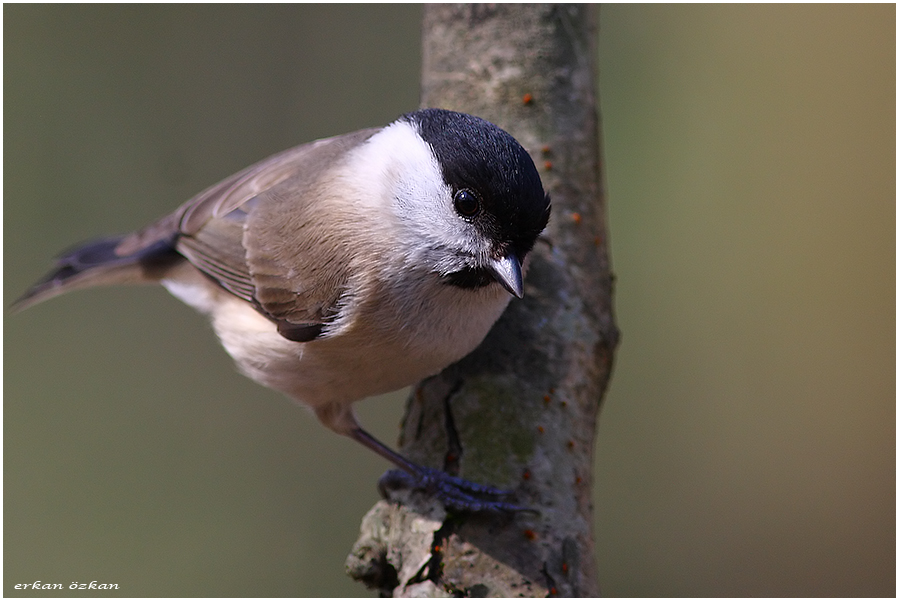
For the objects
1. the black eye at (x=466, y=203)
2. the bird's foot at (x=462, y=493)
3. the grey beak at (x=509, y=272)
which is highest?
the black eye at (x=466, y=203)

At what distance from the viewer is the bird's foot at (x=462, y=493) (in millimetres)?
1811

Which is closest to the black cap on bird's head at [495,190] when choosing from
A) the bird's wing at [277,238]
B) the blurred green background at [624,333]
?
the bird's wing at [277,238]

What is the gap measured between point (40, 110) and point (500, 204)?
3.75m

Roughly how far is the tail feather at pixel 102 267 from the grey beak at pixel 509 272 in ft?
4.65

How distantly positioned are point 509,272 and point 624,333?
247 centimetres

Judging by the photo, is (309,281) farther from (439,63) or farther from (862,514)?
(862,514)

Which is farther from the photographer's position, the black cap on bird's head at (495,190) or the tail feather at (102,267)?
the tail feather at (102,267)

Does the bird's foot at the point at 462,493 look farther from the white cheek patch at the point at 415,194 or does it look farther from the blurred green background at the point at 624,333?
the blurred green background at the point at 624,333

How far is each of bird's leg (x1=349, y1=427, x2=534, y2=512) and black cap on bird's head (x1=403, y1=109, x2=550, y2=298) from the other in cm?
55

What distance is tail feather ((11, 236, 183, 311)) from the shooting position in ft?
8.61

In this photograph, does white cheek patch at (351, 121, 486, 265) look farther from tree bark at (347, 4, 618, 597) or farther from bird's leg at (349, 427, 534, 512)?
bird's leg at (349, 427, 534, 512)

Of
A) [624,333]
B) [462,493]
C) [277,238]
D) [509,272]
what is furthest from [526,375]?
[624,333]

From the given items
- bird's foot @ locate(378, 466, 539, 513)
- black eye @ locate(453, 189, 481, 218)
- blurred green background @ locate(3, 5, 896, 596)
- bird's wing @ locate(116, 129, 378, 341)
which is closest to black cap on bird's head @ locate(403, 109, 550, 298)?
black eye @ locate(453, 189, 481, 218)

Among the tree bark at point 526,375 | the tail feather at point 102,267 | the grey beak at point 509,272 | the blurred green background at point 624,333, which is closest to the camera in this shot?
the grey beak at point 509,272
